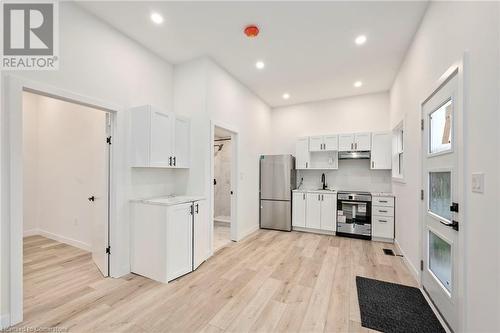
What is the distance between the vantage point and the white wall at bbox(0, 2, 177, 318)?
83.2 inches

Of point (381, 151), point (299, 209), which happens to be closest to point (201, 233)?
point (299, 209)

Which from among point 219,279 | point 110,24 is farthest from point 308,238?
point 110,24

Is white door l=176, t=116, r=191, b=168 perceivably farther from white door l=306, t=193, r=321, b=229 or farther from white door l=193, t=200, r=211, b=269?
white door l=306, t=193, r=321, b=229

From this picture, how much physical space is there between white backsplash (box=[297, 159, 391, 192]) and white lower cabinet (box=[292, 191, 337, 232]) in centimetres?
67

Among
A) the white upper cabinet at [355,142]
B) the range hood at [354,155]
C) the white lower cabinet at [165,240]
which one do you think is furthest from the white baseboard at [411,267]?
the white lower cabinet at [165,240]

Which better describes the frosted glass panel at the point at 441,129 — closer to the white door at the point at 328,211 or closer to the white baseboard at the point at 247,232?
the white door at the point at 328,211

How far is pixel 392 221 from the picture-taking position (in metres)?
4.05

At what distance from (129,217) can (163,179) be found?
0.74 meters

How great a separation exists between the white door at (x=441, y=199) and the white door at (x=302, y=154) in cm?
279

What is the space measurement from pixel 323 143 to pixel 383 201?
173 centimetres

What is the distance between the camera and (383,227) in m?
4.12

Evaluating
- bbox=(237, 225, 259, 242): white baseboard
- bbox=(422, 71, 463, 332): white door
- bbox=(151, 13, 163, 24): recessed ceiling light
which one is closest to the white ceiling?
bbox=(151, 13, 163, 24): recessed ceiling light

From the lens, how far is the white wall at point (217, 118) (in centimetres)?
338

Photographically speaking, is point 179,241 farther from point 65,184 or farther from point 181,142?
point 65,184
